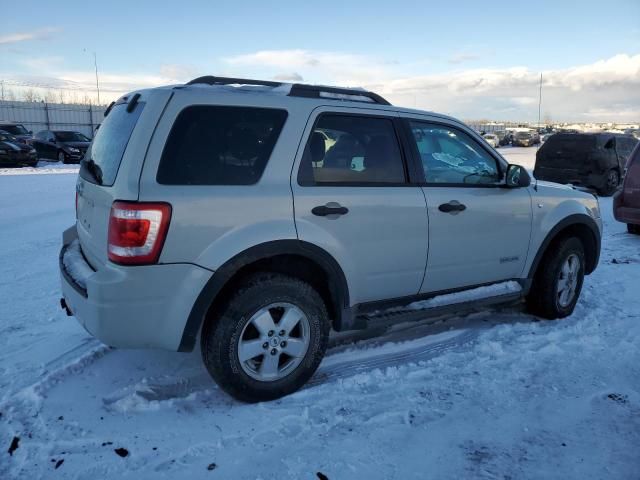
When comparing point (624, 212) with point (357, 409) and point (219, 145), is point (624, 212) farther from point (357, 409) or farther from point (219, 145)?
point (219, 145)

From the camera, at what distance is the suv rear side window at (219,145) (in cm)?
296

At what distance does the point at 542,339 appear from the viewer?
4332 mm

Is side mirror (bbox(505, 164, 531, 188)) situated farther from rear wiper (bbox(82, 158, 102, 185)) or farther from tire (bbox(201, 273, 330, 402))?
rear wiper (bbox(82, 158, 102, 185))

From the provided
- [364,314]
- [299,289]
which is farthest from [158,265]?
[364,314]

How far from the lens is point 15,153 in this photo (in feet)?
65.7

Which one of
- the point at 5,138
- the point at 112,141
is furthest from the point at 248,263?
the point at 5,138

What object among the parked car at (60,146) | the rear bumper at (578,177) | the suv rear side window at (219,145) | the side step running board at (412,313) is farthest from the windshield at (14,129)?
the side step running board at (412,313)

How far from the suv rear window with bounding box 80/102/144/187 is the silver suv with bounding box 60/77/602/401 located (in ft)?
0.06

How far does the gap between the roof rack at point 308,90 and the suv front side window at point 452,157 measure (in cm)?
45

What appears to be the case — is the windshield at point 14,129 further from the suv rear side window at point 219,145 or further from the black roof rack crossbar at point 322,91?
the suv rear side window at point 219,145

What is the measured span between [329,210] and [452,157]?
1365mm

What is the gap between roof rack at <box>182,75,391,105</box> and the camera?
3504 mm

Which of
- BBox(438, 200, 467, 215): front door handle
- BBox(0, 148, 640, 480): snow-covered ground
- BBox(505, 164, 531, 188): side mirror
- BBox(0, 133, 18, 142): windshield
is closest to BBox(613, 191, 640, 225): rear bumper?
BBox(0, 148, 640, 480): snow-covered ground

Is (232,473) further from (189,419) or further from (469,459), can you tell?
(469,459)
